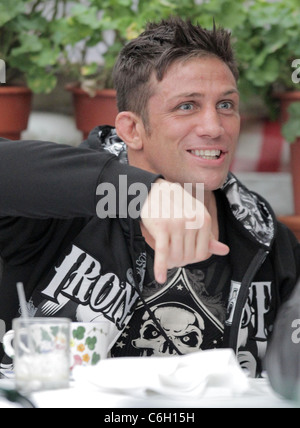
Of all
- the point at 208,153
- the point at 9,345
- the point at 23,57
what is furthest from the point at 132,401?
the point at 23,57

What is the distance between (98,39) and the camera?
8.47ft

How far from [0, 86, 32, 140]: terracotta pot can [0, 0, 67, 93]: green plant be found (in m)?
0.05

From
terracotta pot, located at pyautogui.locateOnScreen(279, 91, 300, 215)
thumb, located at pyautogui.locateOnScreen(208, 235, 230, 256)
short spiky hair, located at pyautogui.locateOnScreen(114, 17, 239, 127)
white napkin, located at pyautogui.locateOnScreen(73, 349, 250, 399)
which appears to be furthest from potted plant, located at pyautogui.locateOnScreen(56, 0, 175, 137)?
white napkin, located at pyautogui.locateOnScreen(73, 349, 250, 399)

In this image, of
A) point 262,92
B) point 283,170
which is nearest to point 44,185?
point 262,92

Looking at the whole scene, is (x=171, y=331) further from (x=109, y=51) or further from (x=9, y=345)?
(x=109, y=51)

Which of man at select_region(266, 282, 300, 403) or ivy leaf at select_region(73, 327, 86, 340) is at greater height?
man at select_region(266, 282, 300, 403)

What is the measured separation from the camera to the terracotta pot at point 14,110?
2543 millimetres

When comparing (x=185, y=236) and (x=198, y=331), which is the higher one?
(x=185, y=236)

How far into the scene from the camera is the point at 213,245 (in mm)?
1193

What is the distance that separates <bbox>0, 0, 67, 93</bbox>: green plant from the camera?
254cm

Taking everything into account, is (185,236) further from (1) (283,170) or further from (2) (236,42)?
(1) (283,170)

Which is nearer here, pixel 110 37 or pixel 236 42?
pixel 236 42

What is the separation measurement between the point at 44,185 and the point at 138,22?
133 centimetres

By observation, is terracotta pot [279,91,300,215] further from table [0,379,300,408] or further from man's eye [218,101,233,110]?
table [0,379,300,408]
